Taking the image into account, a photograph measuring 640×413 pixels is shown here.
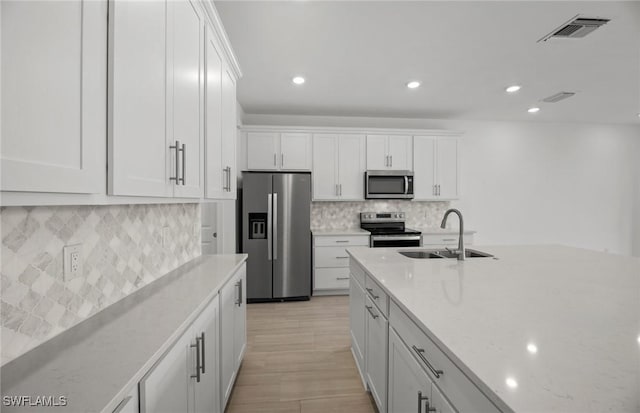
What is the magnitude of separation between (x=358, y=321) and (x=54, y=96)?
6.79 feet

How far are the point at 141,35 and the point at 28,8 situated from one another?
45 cm

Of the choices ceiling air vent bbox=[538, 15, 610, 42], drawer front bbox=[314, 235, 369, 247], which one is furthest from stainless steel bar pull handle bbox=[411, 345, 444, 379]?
drawer front bbox=[314, 235, 369, 247]

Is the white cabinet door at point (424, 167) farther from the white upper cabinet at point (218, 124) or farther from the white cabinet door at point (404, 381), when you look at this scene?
the white cabinet door at point (404, 381)

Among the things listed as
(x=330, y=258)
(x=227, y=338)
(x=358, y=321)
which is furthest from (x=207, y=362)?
(x=330, y=258)

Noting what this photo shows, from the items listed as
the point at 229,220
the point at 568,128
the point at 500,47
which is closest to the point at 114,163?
the point at 229,220

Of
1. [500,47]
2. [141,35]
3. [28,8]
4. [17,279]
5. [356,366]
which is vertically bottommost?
[356,366]

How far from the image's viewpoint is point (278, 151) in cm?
412

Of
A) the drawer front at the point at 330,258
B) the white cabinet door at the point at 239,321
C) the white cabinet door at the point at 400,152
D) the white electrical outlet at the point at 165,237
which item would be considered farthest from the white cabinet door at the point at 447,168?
the white electrical outlet at the point at 165,237

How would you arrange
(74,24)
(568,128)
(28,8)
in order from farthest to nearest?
(568,128) < (74,24) < (28,8)

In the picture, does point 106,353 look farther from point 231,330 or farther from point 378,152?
point 378,152

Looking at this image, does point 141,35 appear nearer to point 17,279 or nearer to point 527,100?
point 17,279

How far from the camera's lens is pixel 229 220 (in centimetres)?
364

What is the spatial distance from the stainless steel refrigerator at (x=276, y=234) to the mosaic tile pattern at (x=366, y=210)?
2.28 feet

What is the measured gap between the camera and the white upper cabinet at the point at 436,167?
14.4ft
